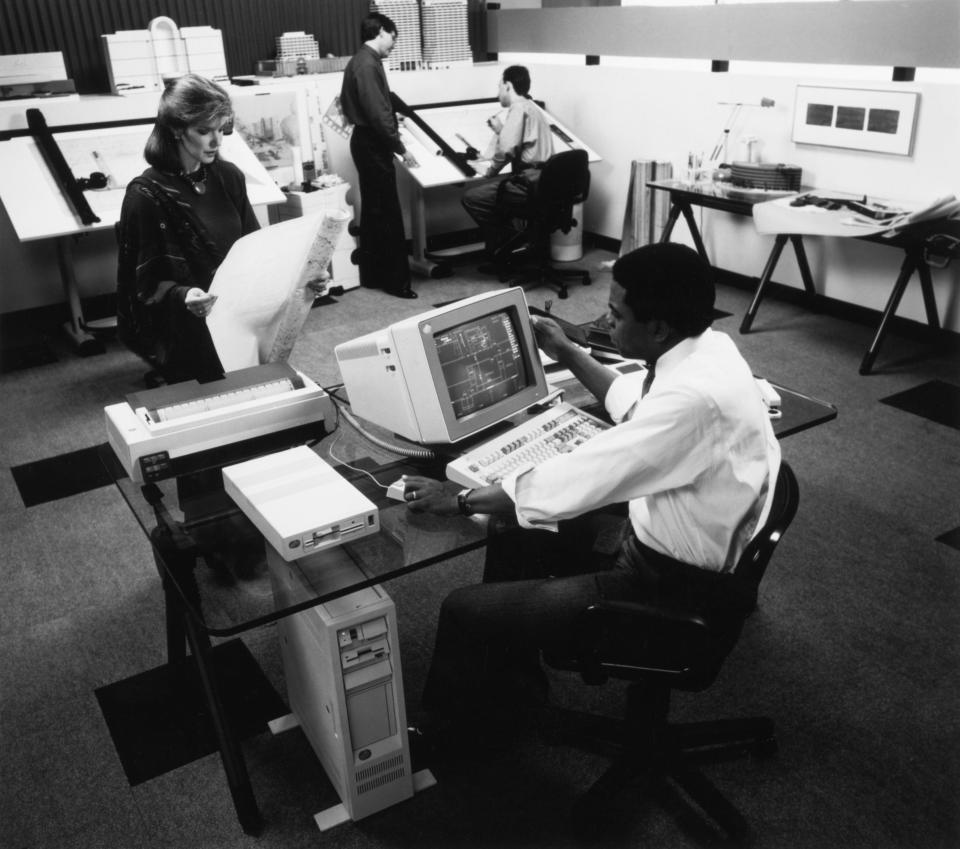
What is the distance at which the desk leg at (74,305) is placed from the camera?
4.63m

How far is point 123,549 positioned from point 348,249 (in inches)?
119

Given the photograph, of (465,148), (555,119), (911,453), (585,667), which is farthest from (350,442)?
(555,119)

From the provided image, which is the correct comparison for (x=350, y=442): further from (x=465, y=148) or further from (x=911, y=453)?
(x=465, y=148)

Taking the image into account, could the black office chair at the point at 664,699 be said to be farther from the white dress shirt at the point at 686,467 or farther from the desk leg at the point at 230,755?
the desk leg at the point at 230,755

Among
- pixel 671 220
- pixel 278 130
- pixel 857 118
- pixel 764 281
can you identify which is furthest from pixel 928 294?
pixel 278 130

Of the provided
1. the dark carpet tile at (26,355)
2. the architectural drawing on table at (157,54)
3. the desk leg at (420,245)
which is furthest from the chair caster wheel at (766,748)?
the architectural drawing on table at (157,54)

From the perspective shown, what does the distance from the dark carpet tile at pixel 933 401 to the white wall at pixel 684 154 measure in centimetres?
56

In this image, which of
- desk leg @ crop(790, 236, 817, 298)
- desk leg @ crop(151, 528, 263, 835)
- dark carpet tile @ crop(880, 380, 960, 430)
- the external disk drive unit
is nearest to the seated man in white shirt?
the external disk drive unit

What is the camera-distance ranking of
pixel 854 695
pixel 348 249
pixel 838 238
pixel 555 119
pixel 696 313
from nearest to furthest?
pixel 696 313 < pixel 854 695 < pixel 838 238 < pixel 348 249 < pixel 555 119

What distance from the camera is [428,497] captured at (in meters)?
1.80

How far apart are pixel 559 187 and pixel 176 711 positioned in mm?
3732

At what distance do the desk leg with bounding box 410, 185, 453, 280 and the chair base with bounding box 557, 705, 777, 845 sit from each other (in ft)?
13.9

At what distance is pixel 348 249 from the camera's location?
18.3ft

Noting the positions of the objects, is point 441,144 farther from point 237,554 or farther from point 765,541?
point 765,541
